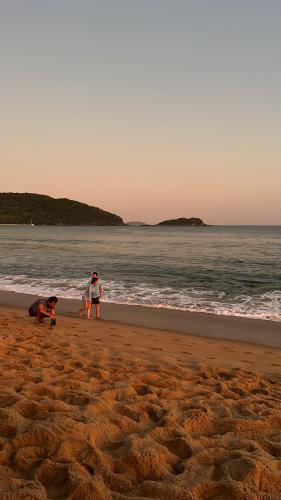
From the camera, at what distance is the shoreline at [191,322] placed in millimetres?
11781

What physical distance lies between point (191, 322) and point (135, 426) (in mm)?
9086

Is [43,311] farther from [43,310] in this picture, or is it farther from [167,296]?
[167,296]

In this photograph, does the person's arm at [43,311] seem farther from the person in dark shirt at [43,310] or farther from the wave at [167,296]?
the wave at [167,296]

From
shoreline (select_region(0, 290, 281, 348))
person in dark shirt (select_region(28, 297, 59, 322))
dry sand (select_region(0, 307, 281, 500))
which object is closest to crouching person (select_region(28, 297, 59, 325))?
person in dark shirt (select_region(28, 297, 59, 322))

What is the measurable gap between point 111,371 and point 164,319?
7.16m

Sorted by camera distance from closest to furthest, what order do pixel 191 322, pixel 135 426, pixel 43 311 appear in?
pixel 135 426 < pixel 43 311 < pixel 191 322

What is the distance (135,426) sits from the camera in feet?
15.0

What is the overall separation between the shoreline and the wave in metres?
0.91

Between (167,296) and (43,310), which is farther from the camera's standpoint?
(167,296)

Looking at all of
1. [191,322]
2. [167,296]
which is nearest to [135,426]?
[191,322]

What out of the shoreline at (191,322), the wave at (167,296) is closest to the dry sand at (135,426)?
the shoreline at (191,322)

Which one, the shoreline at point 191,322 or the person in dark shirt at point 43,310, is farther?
the person in dark shirt at point 43,310

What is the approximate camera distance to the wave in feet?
51.3

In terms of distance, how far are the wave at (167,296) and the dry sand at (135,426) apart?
287 inches
